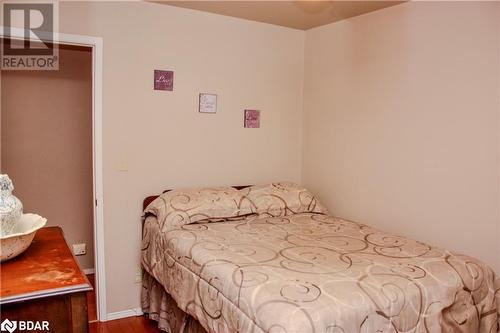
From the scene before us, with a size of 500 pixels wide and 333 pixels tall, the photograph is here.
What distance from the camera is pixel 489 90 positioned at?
88.7 inches

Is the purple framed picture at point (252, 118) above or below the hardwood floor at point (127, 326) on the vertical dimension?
above

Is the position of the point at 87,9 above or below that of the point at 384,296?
above

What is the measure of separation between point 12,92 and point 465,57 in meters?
3.57

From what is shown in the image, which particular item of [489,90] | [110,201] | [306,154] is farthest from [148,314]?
[489,90]

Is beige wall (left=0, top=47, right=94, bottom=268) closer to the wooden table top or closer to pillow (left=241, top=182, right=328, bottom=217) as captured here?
pillow (left=241, top=182, right=328, bottom=217)

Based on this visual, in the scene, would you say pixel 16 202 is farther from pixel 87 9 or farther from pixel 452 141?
pixel 452 141

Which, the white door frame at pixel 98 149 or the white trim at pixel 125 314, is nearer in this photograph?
the white door frame at pixel 98 149

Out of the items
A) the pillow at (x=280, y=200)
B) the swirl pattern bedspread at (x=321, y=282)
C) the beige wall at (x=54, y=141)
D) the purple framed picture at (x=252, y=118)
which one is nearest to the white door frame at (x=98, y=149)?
the swirl pattern bedspread at (x=321, y=282)

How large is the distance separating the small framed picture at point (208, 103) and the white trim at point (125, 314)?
5.43ft

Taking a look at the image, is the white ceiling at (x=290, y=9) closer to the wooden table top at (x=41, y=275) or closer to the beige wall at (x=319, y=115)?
the beige wall at (x=319, y=115)

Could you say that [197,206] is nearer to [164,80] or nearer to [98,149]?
[98,149]

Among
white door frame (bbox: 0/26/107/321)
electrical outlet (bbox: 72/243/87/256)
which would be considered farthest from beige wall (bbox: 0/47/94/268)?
white door frame (bbox: 0/26/107/321)

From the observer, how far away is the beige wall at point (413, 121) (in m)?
2.30

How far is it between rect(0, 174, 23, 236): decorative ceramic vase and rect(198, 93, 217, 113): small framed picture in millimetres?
1921
